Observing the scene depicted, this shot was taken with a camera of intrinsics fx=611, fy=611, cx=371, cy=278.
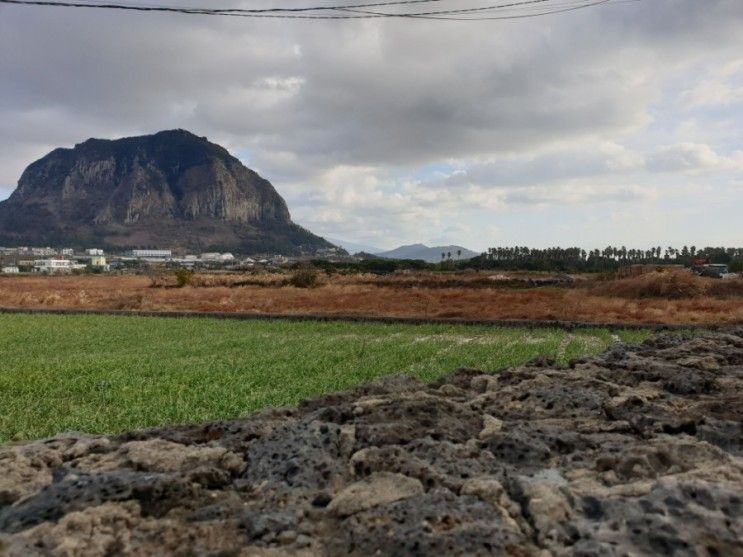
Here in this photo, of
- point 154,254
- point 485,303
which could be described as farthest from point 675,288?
point 154,254

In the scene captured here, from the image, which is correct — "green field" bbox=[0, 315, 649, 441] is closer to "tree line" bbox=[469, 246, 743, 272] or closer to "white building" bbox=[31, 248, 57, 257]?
"tree line" bbox=[469, 246, 743, 272]

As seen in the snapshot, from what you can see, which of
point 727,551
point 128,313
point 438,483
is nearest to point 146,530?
point 438,483

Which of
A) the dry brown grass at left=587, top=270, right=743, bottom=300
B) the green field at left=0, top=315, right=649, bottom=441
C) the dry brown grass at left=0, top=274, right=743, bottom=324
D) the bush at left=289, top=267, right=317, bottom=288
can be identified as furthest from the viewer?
the bush at left=289, top=267, right=317, bottom=288

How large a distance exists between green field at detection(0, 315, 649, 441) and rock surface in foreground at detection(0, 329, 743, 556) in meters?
2.48

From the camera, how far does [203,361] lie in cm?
1026

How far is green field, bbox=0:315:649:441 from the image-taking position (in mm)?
6410

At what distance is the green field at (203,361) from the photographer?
641 centimetres

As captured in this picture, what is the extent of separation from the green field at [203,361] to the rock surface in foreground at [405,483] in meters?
2.48

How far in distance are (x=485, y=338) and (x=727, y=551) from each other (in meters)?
12.5

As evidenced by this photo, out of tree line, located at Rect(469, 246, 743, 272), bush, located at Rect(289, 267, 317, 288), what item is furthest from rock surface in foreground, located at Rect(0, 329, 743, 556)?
tree line, located at Rect(469, 246, 743, 272)

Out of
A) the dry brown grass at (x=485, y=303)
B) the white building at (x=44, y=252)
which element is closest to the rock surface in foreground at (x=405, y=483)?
the dry brown grass at (x=485, y=303)

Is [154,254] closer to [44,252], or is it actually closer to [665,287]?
[44,252]

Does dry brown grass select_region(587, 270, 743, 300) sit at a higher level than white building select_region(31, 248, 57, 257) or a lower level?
higher

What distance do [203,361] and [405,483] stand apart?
26.3 feet
